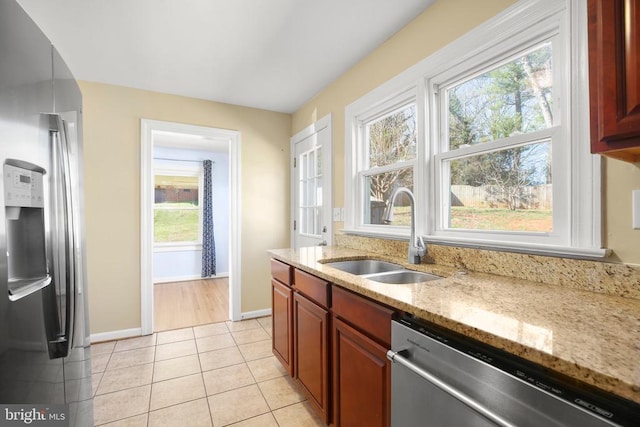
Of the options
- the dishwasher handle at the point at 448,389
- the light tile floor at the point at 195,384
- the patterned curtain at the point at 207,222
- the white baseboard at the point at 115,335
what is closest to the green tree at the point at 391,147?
the dishwasher handle at the point at 448,389

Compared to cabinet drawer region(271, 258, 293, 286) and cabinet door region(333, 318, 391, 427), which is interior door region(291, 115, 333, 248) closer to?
cabinet drawer region(271, 258, 293, 286)

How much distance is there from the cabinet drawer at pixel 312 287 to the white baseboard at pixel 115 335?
205cm

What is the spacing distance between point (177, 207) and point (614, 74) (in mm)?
5591

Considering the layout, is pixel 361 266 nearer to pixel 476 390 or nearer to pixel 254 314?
pixel 476 390

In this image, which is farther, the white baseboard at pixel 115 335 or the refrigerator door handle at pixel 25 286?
the white baseboard at pixel 115 335

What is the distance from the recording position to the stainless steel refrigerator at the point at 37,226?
75cm

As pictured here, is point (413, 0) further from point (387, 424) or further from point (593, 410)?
point (387, 424)

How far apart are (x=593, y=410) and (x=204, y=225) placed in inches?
211

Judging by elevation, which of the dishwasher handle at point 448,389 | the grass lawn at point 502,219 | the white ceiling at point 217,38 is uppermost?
the white ceiling at point 217,38

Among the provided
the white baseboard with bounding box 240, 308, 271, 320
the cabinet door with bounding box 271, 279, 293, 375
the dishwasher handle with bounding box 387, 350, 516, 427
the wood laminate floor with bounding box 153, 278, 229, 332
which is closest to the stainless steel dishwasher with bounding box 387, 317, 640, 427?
the dishwasher handle with bounding box 387, 350, 516, 427

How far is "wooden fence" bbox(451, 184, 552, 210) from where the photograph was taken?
129 cm

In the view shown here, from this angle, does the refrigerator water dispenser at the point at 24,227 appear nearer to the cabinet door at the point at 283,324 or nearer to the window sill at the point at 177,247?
the cabinet door at the point at 283,324

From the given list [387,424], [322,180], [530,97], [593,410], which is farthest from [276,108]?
[593,410]

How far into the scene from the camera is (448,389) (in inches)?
A: 31.8
